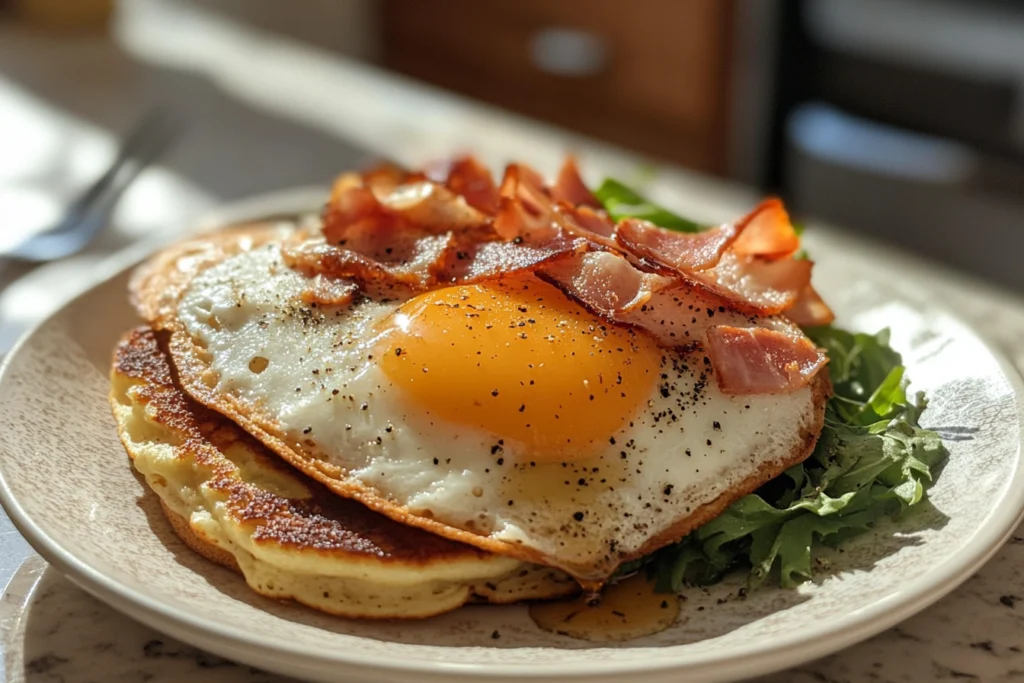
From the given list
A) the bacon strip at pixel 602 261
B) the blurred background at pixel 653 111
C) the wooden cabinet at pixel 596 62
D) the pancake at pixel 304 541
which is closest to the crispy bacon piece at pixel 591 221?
the bacon strip at pixel 602 261

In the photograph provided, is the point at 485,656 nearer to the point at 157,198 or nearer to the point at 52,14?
the point at 157,198

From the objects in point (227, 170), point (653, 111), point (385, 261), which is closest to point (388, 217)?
point (385, 261)

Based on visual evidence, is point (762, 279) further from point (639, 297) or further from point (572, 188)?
point (572, 188)

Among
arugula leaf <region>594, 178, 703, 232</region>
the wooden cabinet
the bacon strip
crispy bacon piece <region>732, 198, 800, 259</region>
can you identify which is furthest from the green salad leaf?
the wooden cabinet

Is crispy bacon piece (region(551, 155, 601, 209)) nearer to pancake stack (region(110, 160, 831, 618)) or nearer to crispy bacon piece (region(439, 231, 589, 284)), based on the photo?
pancake stack (region(110, 160, 831, 618))

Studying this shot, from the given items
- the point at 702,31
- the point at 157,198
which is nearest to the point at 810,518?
the point at 157,198
